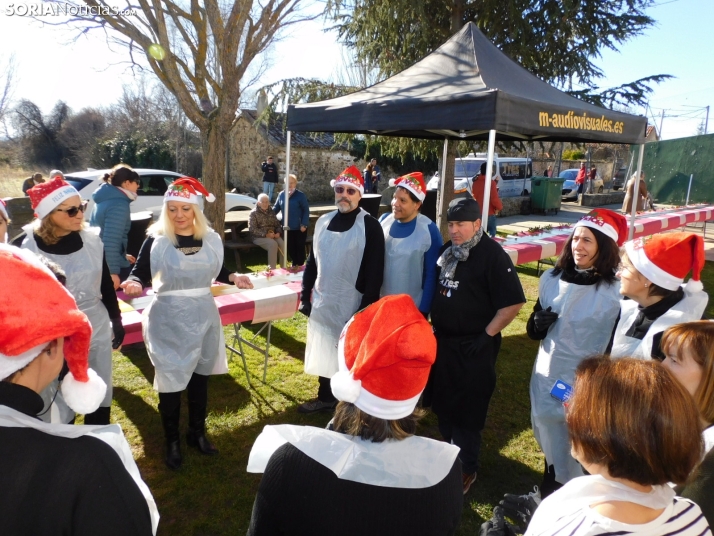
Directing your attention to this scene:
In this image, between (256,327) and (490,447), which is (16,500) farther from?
(256,327)

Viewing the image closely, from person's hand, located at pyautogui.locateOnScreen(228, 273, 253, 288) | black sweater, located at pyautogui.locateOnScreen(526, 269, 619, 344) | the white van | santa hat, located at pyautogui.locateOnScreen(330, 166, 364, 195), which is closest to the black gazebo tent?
santa hat, located at pyautogui.locateOnScreen(330, 166, 364, 195)

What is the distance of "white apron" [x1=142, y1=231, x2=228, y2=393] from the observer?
2762 millimetres

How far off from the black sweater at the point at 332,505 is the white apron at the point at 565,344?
1.55m

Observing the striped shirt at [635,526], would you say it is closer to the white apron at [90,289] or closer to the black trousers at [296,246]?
the white apron at [90,289]

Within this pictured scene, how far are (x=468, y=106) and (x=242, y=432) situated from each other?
115 inches

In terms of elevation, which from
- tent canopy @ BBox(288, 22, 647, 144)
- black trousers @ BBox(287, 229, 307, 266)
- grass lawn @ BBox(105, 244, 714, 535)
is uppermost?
tent canopy @ BBox(288, 22, 647, 144)

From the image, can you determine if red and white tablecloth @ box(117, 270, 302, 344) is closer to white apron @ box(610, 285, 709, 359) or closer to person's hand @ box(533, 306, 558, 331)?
person's hand @ box(533, 306, 558, 331)

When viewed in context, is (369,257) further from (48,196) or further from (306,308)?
(48,196)

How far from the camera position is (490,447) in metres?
3.40

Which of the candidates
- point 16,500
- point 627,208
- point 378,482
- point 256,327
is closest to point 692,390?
point 378,482

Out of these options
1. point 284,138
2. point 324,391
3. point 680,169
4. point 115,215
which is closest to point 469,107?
point 324,391

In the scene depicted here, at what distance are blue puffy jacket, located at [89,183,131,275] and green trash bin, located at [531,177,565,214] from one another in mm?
13580

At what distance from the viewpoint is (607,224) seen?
2.49 m

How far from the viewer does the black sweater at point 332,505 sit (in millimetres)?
1122
